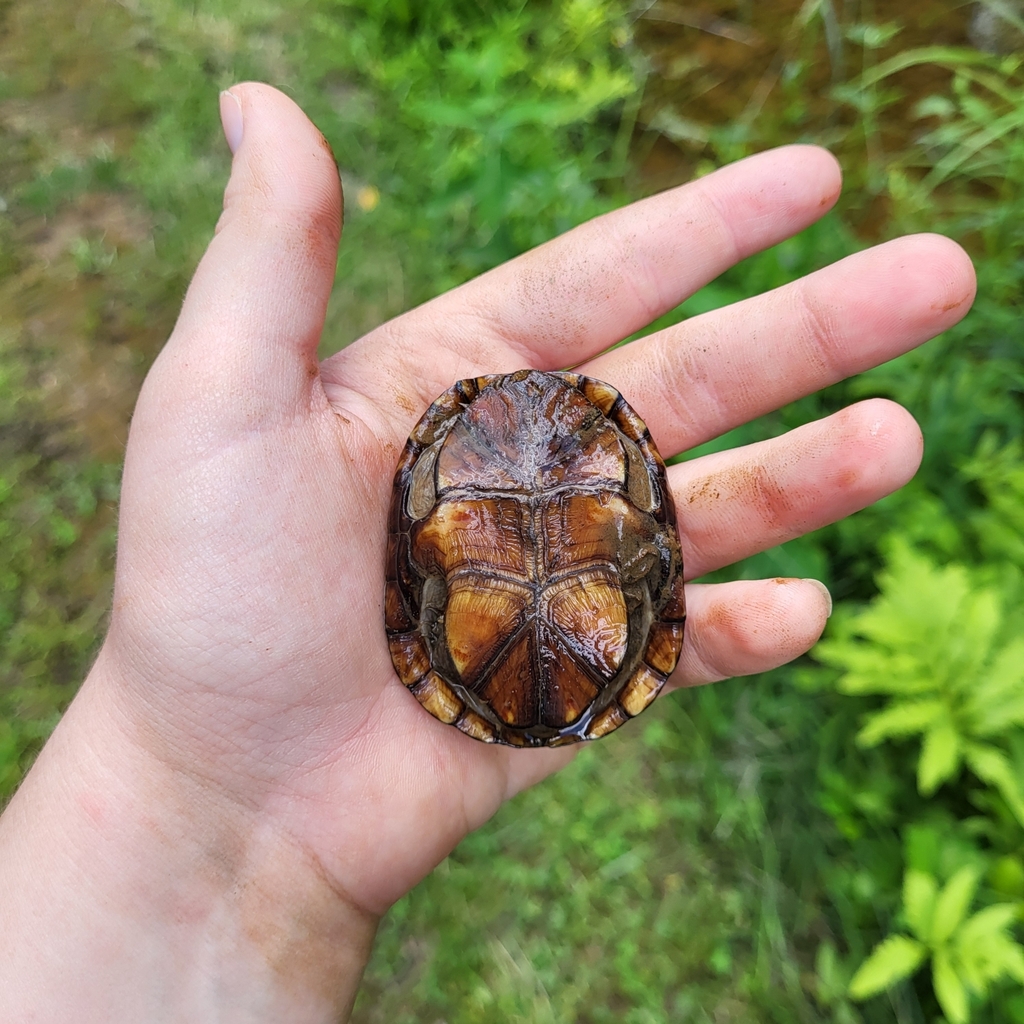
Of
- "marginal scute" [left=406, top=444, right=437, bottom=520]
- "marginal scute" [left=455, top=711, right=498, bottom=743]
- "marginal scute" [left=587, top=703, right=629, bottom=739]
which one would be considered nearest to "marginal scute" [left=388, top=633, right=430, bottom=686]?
"marginal scute" [left=455, top=711, right=498, bottom=743]

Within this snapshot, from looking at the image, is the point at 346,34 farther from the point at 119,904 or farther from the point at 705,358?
the point at 119,904

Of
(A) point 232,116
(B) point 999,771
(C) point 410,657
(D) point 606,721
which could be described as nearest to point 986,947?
(B) point 999,771

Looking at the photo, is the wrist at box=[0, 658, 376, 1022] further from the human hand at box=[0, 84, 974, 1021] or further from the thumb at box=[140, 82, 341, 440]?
the thumb at box=[140, 82, 341, 440]

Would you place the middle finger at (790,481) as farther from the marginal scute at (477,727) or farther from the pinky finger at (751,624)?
the marginal scute at (477,727)

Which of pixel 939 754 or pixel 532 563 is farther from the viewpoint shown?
pixel 939 754

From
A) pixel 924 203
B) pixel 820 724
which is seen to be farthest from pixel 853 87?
pixel 820 724

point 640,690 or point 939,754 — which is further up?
point 640,690

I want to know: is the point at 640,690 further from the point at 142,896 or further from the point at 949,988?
the point at 142,896
